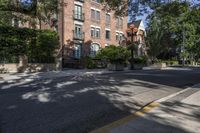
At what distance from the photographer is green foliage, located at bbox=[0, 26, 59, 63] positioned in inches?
Answer: 993

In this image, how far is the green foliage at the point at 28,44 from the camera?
82.8 ft

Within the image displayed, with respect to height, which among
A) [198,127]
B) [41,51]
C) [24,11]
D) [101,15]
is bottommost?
[198,127]

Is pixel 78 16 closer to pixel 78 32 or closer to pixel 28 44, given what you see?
pixel 78 32

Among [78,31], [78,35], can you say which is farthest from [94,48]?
[78,31]

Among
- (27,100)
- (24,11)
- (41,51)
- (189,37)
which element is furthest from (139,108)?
(189,37)

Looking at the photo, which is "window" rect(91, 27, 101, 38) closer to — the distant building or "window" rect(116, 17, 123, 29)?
"window" rect(116, 17, 123, 29)

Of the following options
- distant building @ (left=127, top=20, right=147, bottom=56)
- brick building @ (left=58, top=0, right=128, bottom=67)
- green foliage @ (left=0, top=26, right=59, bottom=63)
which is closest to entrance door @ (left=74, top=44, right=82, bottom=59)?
brick building @ (left=58, top=0, right=128, bottom=67)

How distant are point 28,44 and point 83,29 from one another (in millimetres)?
16556

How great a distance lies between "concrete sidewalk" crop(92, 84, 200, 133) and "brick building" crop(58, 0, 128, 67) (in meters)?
28.9

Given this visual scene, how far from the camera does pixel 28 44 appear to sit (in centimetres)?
2711

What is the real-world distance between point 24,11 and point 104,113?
13597 millimetres

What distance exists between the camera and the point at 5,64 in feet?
83.7

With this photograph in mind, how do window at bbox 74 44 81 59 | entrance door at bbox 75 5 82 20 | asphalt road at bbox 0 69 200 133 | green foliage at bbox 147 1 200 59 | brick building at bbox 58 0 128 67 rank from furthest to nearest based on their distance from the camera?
1. green foliage at bbox 147 1 200 59
2. entrance door at bbox 75 5 82 20
3. window at bbox 74 44 81 59
4. brick building at bbox 58 0 128 67
5. asphalt road at bbox 0 69 200 133

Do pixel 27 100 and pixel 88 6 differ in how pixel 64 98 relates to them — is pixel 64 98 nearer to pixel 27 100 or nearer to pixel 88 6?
pixel 27 100
